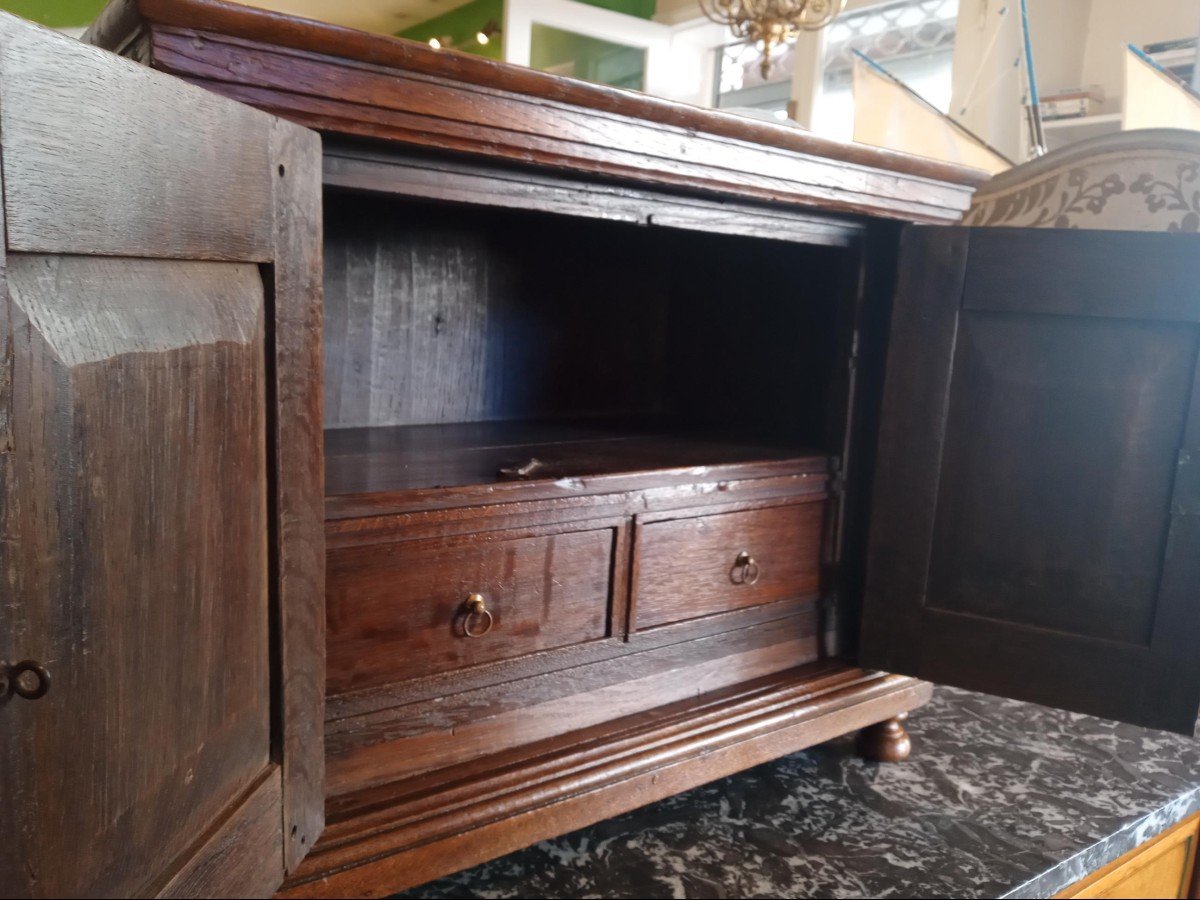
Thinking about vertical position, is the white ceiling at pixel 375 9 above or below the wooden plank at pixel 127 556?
above

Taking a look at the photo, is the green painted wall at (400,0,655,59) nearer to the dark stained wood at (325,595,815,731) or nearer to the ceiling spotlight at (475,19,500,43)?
the ceiling spotlight at (475,19,500,43)

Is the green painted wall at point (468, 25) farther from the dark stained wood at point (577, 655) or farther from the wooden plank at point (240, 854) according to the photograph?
the wooden plank at point (240, 854)

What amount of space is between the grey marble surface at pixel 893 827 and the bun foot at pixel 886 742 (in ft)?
0.05

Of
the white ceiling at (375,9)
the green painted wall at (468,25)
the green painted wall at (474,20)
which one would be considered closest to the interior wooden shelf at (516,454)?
the green painted wall at (474,20)

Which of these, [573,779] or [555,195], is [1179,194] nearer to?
[555,195]

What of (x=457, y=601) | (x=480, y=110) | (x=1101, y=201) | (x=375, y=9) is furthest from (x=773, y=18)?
(x=375, y=9)

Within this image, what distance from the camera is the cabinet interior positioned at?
1.16 m

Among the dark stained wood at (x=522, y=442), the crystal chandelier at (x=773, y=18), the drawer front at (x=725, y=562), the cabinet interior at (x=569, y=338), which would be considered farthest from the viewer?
the crystal chandelier at (x=773, y=18)

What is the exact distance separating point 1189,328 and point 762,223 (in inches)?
17.6

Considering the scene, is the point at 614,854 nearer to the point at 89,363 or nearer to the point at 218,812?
the point at 218,812

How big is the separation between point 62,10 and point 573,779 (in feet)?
8.09

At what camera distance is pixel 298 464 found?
A: 1.95ft

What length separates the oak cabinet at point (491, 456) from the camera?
0.39 metres

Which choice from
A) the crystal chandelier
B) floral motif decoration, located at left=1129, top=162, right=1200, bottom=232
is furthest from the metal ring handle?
the crystal chandelier
